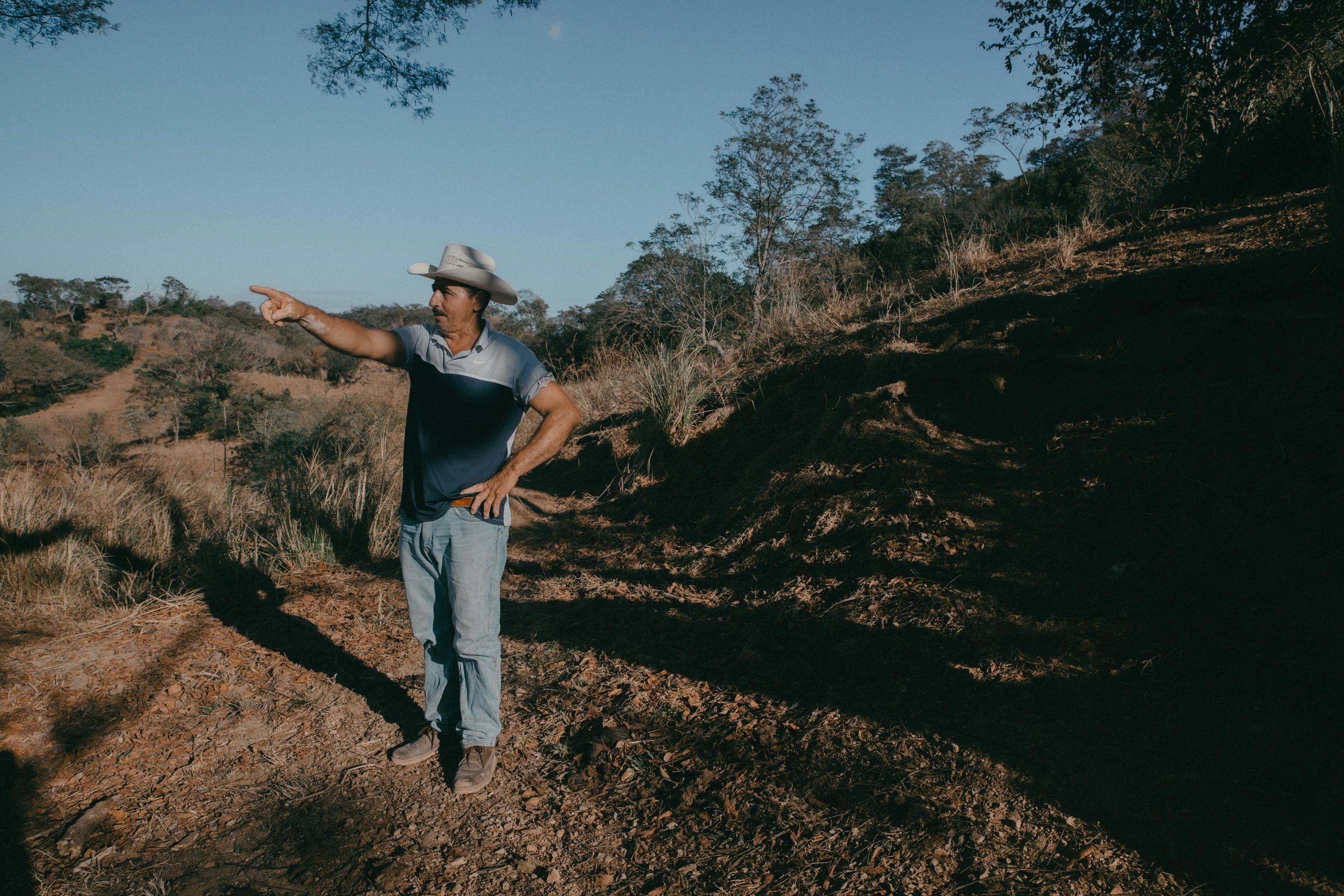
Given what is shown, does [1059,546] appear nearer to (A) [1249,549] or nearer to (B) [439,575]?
(A) [1249,549]

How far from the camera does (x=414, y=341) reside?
8.98 ft

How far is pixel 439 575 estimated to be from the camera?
2.75 metres

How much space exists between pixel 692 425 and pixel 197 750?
490cm

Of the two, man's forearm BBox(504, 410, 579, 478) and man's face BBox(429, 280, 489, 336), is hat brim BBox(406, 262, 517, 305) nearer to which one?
man's face BBox(429, 280, 489, 336)

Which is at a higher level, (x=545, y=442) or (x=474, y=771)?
(x=545, y=442)

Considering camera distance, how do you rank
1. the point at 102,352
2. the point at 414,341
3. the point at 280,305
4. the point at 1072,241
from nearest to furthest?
1. the point at 280,305
2. the point at 414,341
3. the point at 1072,241
4. the point at 102,352

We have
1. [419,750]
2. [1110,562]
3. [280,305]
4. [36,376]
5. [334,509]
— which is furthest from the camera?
[36,376]

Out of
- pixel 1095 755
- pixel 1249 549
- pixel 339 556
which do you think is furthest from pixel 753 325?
pixel 1095 755

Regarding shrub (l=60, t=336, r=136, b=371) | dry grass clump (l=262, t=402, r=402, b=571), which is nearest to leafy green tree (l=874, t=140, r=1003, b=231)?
dry grass clump (l=262, t=402, r=402, b=571)

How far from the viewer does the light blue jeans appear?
8.70 ft

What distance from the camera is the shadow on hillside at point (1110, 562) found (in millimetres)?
2139

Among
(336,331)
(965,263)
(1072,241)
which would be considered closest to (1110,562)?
(336,331)

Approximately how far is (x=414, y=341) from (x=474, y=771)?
1637mm

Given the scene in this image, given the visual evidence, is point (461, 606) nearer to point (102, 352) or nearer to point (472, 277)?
point (472, 277)
